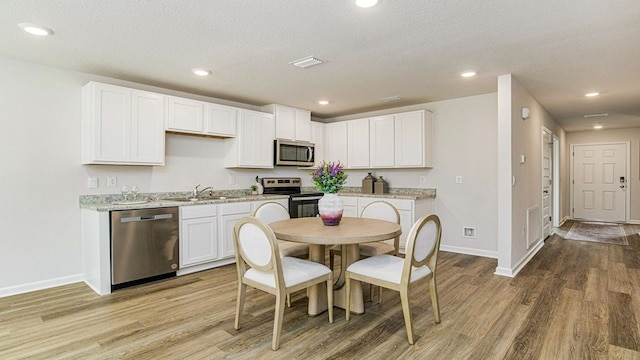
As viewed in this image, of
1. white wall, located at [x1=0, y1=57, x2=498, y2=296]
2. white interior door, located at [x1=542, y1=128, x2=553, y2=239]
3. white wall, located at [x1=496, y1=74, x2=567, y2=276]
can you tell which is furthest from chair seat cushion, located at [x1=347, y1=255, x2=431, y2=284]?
white interior door, located at [x1=542, y1=128, x2=553, y2=239]

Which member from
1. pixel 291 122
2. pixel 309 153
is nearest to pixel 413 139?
pixel 309 153

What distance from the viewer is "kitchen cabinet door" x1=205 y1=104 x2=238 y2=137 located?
4.27m

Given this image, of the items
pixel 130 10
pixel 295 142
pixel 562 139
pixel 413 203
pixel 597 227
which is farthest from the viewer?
pixel 562 139

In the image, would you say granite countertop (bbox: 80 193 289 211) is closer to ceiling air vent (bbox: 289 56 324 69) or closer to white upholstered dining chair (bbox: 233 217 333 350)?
white upholstered dining chair (bbox: 233 217 333 350)

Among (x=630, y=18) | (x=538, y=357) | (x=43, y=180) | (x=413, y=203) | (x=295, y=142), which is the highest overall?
(x=630, y=18)

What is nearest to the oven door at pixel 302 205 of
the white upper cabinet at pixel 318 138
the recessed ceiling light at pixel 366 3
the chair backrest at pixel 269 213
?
the white upper cabinet at pixel 318 138

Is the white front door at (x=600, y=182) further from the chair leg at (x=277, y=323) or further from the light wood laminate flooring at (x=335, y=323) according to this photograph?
the chair leg at (x=277, y=323)

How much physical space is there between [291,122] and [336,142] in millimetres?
972

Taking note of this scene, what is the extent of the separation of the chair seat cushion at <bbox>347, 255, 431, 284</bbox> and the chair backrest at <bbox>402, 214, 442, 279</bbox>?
A: 0.22 ft

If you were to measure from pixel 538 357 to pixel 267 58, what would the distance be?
3.12 meters

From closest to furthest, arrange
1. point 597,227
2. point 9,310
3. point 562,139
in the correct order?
1. point 9,310
2. point 597,227
3. point 562,139

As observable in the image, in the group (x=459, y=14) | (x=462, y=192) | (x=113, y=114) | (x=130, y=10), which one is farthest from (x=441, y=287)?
(x=113, y=114)

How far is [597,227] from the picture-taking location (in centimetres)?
697

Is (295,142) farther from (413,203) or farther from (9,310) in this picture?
(9,310)
